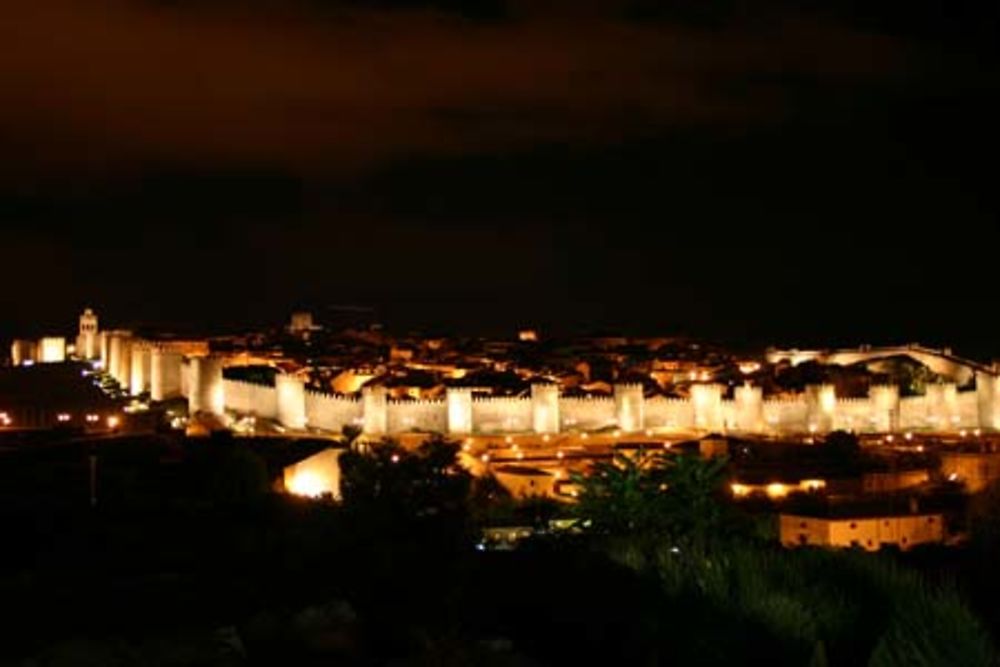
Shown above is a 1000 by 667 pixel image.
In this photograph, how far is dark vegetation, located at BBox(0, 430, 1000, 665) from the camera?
3334mm

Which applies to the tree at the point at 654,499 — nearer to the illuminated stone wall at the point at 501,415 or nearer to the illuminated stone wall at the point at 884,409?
the illuminated stone wall at the point at 501,415

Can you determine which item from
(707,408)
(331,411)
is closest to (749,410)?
(707,408)

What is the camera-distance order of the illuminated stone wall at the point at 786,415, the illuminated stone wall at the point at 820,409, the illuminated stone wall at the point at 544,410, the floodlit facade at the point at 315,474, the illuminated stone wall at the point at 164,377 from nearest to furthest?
the floodlit facade at the point at 315,474 < the illuminated stone wall at the point at 164,377 < the illuminated stone wall at the point at 544,410 < the illuminated stone wall at the point at 786,415 < the illuminated stone wall at the point at 820,409

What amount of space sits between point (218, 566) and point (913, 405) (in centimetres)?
2467

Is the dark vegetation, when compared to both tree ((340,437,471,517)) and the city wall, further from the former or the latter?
the city wall

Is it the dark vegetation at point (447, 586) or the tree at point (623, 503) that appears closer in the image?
the dark vegetation at point (447, 586)

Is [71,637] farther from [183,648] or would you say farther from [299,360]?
[299,360]

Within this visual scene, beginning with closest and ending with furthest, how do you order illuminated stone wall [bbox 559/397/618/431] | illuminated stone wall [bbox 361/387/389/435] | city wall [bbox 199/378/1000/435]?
illuminated stone wall [bbox 361/387/389/435] → city wall [bbox 199/378/1000/435] → illuminated stone wall [bbox 559/397/618/431]

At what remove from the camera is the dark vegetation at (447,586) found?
333cm

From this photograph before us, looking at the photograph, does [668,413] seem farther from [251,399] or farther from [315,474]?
[315,474]

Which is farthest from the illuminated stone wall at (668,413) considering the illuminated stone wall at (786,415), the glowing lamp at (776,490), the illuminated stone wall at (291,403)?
the glowing lamp at (776,490)

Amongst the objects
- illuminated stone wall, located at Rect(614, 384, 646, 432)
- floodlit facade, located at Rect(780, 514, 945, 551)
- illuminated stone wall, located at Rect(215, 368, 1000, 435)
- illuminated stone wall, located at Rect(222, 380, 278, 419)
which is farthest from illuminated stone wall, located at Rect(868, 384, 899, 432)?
floodlit facade, located at Rect(780, 514, 945, 551)

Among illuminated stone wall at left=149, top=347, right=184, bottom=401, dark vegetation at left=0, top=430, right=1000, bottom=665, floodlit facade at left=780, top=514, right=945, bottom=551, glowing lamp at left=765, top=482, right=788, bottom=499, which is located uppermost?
illuminated stone wall at left=149, top=347, right=184, bottom=401

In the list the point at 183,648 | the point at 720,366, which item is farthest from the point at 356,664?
the point at 720,366
